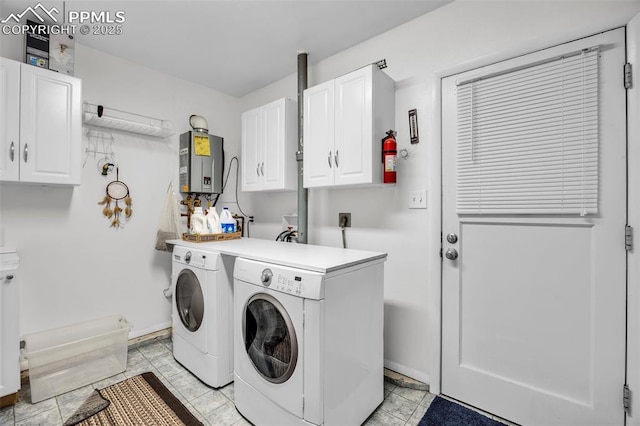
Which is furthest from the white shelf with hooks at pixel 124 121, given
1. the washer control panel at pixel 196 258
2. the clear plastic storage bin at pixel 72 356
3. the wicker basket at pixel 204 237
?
the clear plastic storage bin at pixel 72 356

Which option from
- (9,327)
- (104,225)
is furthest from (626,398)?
(104,225)

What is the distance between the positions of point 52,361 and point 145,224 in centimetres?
118

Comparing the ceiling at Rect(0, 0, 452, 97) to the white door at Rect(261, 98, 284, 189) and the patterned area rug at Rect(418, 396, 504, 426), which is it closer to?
the white door at Rect(261, 98, 284, 189)

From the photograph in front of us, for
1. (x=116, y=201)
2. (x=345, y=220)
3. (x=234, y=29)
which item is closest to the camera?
(x=234, y=29)

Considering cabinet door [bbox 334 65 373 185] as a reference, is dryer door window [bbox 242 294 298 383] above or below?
below

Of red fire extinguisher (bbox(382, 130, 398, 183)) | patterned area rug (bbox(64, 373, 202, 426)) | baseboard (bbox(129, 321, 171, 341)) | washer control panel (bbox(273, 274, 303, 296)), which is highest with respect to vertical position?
red fire extinguisher (bbox(382, 130, 398, 183))

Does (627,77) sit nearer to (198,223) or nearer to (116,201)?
(198,223)

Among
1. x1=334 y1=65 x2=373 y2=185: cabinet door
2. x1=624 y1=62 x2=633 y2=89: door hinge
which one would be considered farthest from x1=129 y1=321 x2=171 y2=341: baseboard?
x1=624 y1=62 x2=633 y2=89: door hinge

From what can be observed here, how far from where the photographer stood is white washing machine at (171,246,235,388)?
1.93 metres

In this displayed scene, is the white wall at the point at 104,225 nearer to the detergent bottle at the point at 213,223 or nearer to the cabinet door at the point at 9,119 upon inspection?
the cabinet door at the point at 9,119

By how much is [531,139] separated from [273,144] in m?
1.88

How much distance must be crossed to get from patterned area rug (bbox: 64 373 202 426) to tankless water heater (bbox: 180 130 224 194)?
165 cm

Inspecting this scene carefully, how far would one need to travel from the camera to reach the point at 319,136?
219cm

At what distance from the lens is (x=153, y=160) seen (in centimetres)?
272
